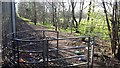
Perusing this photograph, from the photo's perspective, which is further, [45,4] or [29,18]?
[29,18]

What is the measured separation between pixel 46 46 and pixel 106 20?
2.90 meters

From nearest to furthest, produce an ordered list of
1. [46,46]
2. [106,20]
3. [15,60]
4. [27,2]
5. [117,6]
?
[46,46]
[15,60]
[117,6]
[106,20]
[27,2]

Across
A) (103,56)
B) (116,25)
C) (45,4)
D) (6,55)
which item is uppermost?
(45,4)

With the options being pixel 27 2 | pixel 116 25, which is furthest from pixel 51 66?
pixel 27 2

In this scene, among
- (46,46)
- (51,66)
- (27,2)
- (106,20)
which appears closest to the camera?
(46,46)

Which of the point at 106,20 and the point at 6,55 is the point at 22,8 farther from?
the point at 6,55

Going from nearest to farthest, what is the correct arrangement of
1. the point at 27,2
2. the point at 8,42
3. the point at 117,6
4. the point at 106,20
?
the point at 8,42, the point at 117,6, the point at 106,20, the point at 27,2

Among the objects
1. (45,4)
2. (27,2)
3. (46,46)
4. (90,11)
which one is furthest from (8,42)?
(27,2)

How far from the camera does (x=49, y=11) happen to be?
41.5 feet

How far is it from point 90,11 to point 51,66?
9.06 feet

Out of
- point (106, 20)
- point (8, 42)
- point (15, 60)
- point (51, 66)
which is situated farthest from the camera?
point (106, 20)

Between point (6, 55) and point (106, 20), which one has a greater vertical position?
point (106, 20)

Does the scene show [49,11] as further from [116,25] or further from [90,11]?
[116,25]

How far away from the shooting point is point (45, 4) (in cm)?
1238
